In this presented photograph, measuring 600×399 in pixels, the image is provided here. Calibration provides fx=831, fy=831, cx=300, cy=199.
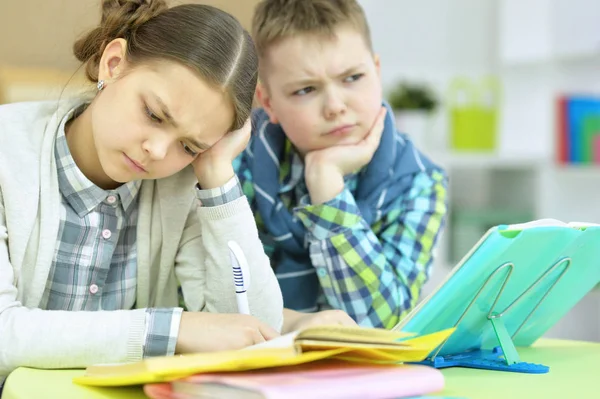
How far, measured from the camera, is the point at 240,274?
3.40 feet

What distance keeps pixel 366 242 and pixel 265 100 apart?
0.33 metres

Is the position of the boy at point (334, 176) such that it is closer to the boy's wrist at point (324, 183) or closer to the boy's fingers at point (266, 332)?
the boy's wrist at point (324, 183)

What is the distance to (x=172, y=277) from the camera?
4.07ft

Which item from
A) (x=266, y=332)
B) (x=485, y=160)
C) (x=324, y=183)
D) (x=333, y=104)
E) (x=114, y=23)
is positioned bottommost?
(x=485, y=160)

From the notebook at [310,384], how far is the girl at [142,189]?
173 mm

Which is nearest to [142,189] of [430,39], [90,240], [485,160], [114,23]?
[90,240]

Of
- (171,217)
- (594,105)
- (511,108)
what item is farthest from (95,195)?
(511,108)

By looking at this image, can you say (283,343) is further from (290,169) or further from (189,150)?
(290,169)

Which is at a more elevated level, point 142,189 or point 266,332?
point 142,189

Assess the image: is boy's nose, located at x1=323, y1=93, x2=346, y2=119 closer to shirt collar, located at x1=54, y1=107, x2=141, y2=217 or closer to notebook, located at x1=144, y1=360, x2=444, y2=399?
shirt collar, located at x1=54, y1=107, x2=141, y2=217

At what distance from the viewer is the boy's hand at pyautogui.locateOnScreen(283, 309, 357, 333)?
112 centimetres

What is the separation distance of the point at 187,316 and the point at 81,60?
45 centimetres

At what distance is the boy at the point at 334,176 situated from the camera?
4.39ft

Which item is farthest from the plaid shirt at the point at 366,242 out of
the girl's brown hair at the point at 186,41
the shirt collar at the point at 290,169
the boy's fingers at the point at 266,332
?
the boy's fingers at the point at 266,332
